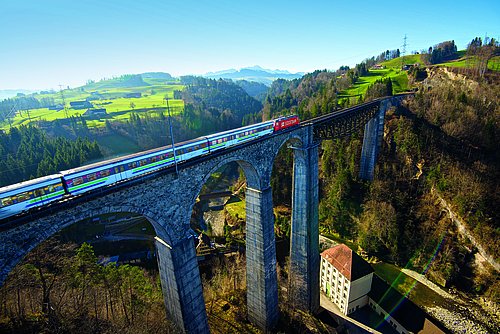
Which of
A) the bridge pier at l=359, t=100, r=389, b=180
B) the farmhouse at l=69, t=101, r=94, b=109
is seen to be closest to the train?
the bridge pier at l=359, t=100, r=389, b=180

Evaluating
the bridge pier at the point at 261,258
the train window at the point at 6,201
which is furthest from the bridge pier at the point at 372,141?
the train window at the point at 6,201

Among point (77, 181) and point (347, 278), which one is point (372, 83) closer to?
point (347, 278)

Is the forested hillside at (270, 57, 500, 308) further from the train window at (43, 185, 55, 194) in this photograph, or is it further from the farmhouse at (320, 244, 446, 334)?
the train window at (43, 185, 55, 194)

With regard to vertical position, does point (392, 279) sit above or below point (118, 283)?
below

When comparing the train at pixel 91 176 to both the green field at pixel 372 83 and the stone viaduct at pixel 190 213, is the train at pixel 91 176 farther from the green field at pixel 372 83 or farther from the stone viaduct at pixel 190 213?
the green field at pixel 372 83

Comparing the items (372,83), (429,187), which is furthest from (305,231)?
(372,83)

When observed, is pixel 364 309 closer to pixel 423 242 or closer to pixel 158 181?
pixel 423 242

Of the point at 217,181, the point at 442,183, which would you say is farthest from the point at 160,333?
the point at 217,181

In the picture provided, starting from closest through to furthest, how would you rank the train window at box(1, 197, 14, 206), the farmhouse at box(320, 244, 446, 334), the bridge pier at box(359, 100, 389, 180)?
the train window at box(1, 197, 14, 206)
the farmhouse at box(320, 244, 446, 334)
the bridge pier at box(359, 100, 389, 180)
